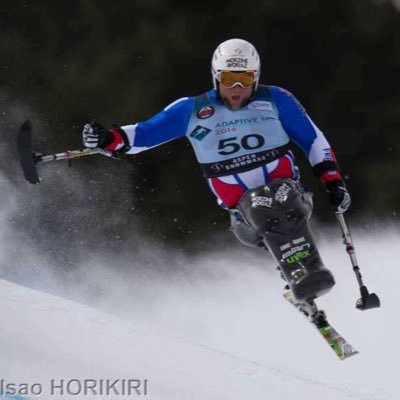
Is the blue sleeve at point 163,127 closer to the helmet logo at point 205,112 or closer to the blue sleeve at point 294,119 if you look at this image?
the helmet logo at point 205,112

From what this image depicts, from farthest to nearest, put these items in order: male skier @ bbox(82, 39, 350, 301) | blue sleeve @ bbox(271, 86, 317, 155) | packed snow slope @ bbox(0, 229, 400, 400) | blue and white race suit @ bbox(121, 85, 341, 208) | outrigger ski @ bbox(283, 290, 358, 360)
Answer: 1. blue sleeve @ bbox(271, 86, 317, 155)
2. blue and white race suit @ bbox(121, 85, 341, 208)
3. male skier @ bbox(82, 39, 350, 301)
4. packed snow slope @ bbox(0, 229, 400, 400)
5. outrigger ski @ bbox(283, 290, 358, 360)

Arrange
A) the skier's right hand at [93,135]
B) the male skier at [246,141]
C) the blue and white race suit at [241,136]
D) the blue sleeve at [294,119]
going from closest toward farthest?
1. the male skier at [246,141]
2. the skier's right hand at [93,135]
3. the blue and white race suit at [241,136]
4. the blue sleeve at [294,119]

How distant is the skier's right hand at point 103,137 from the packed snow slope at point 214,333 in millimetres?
1630

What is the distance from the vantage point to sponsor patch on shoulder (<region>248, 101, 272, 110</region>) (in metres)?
7.68

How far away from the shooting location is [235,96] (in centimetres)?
759

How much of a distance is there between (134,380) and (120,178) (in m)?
6.33

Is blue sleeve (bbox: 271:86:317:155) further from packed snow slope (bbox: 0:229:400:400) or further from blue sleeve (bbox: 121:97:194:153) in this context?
packed snow slope (bbox: 0:229:400:400)

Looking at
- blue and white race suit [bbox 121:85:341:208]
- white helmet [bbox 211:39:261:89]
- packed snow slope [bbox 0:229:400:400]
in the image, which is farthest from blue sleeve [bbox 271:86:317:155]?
packed snow slope [bbox 0:229:400:400]

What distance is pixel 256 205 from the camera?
7312 mm

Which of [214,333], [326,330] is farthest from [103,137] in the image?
[214,333]

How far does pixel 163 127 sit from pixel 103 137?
0.57 meters

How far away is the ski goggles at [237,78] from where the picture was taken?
743cm

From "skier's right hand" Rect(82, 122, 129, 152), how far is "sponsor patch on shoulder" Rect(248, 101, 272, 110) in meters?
1.11

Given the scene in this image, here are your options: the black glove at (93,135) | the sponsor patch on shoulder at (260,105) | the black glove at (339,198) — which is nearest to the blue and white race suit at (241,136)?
the sponsor patch on shoulder at (260,105)
